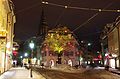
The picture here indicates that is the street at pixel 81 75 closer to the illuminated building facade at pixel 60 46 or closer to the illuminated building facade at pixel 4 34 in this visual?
the illuminated building facade at pixel 4 34

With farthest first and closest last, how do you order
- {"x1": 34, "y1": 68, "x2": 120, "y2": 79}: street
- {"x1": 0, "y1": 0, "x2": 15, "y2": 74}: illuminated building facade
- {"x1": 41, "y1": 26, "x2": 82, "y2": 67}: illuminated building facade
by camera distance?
1. {"x1": 41, "y1": 26, "x2": 82, "y2": 67}: illuminated building facade
2. {"x1": 34, "y1": 68, "x2": 120, "y2": 79}: street
3. {"x1": 0, "y1": 0, "x2": 15, "y2": 74}: illuminated building facade

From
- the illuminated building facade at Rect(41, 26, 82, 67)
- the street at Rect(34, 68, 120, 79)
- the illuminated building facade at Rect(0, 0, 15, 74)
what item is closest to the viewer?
the illuminated building facade at Rect(0, 0, 15, 74)

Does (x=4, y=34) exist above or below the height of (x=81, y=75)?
above

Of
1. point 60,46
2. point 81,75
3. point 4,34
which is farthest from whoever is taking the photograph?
point 60,46

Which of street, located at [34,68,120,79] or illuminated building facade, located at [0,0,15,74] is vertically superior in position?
illuminated building facade, located at [0,0,15,74]

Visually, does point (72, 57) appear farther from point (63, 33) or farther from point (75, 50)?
point (63, 33)

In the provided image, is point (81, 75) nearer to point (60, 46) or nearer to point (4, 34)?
point (4, 34)

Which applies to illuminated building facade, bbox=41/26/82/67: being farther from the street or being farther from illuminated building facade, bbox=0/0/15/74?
the street

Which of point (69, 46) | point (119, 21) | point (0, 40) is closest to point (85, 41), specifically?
point (69, 46)

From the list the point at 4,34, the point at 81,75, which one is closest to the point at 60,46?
the point at 81,75

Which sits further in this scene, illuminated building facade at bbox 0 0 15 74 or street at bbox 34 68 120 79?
street at bbox 34 68 120 79

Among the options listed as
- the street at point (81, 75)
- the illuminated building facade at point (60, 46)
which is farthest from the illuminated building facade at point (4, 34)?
the illuminated building facade at point (60, 46)

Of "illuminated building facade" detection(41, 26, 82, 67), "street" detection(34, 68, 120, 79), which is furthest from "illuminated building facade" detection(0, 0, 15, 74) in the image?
"illuminated building facade" detection(41, 26, 82, 67)

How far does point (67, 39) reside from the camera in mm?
105500
